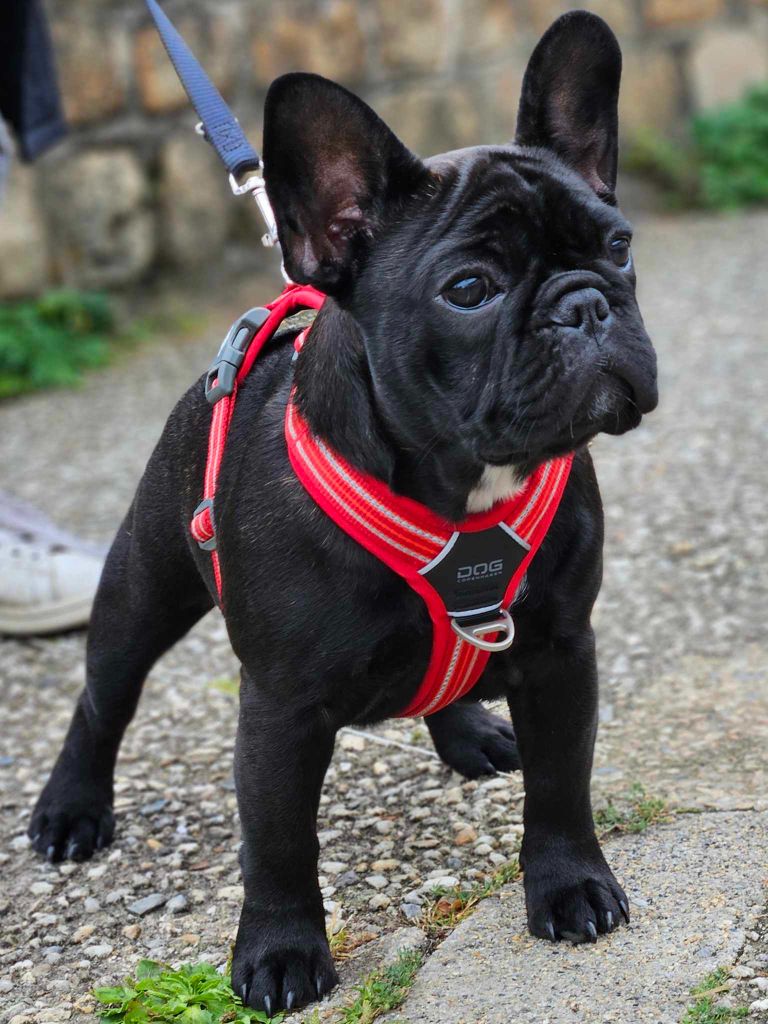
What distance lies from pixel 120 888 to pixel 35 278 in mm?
5291

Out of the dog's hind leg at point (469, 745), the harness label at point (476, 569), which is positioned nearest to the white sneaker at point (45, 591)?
the dog's hind leg at point (469, 745)

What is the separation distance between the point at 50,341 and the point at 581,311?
593 centimetres

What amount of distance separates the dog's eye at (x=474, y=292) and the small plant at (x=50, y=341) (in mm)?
5662

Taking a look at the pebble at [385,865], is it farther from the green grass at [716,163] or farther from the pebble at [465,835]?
the green grass at [716,163]

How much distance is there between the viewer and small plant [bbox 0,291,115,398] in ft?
25.0

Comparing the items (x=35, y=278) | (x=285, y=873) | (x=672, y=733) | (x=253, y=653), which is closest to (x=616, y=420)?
(x=253, y=653)

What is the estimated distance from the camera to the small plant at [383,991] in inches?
101

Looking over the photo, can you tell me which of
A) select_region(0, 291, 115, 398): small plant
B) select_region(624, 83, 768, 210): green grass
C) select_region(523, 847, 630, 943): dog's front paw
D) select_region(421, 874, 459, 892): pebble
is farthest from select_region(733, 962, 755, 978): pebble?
select_region(624, 83, 768, 210): green grass

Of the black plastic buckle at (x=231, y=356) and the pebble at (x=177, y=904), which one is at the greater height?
the black plastic buckle at (x=231, y=356)

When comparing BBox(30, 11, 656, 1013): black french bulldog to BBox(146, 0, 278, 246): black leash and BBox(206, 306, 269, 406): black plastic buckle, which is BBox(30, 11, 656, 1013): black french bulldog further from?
BBox(146, 0, 278, 246): black leash

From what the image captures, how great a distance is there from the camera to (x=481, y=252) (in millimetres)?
2311

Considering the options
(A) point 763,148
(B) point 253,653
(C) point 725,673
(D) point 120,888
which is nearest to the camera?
(B) point 253,653

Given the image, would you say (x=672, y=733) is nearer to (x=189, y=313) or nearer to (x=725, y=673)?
(x=725, y=673)

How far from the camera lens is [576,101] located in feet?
8.53
